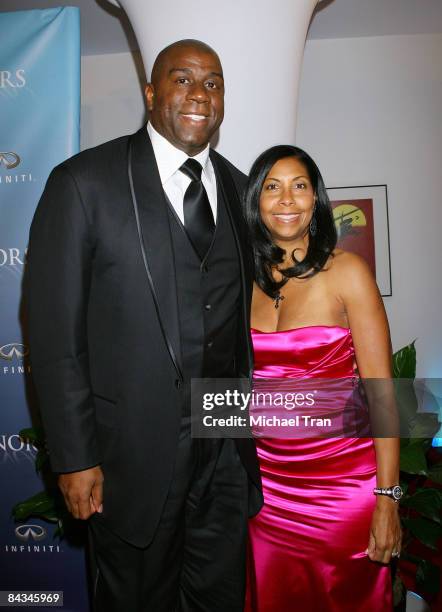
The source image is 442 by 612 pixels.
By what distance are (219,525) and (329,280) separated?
2.88 feet

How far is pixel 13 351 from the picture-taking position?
270 cm

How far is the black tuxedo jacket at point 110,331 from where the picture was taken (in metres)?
1.48

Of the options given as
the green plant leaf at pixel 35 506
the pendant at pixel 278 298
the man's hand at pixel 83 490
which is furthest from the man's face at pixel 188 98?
the green plant leaf at pixel 35 506

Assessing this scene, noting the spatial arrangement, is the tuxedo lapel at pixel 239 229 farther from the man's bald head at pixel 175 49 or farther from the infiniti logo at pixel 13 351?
the infiniti logo at pixel 13 351

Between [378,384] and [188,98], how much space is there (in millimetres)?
1073

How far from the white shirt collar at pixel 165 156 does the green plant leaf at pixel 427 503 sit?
5.78 ft

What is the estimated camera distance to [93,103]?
446cm

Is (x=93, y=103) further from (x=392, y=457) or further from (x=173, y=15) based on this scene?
(x=392, y=457)

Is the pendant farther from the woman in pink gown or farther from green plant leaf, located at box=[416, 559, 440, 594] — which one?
green plant leaf, located at box=[416, 559, 440, 594]

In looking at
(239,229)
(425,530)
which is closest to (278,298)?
(239,229)

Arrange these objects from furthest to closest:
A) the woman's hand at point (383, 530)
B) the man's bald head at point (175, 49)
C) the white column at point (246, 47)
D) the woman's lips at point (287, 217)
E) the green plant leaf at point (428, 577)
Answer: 1. the green plant leaf at point (428, 577)
2. the white column at point (246, 47)
3. the woman's lips at point (287, 217)
4. the woman's hand at point (383, 530)
5. the man's bald head at point (175, 49)

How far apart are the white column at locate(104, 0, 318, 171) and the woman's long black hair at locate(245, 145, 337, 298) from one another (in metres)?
0.49

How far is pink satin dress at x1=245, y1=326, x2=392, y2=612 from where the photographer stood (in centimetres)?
186

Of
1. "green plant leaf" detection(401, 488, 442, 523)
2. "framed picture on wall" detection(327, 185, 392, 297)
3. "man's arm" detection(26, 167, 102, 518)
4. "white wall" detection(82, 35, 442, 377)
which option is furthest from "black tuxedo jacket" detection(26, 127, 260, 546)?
"white wall" detection(82, 35, 442, 377)
